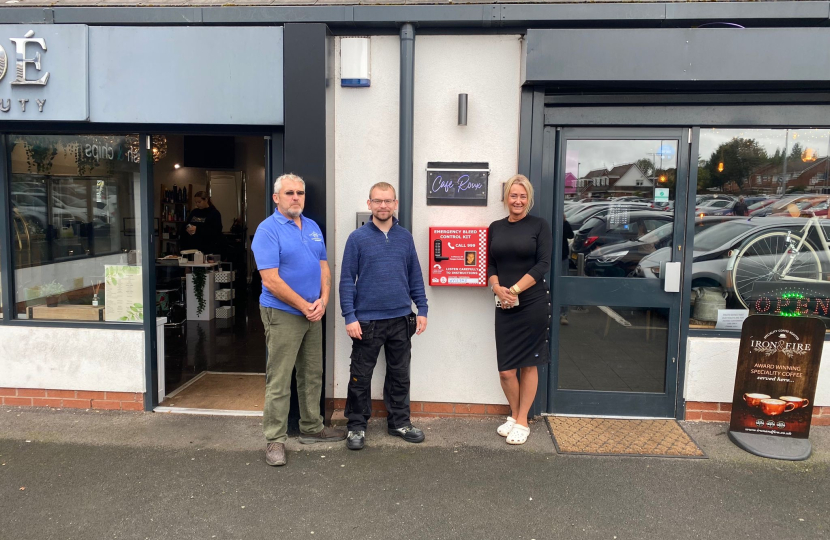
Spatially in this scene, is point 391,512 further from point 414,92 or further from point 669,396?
point 414,92

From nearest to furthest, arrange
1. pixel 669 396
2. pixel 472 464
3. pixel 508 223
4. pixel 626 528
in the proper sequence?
pixel 626 528
pixel 472 464
pixel 508 223
pixel 669 396

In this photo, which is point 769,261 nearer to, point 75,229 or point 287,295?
point 287,295

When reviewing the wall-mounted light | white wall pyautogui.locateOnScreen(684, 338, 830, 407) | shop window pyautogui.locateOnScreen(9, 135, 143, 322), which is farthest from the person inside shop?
white wall pyautogui.locateOnScreen(684, 338, 830, 407)

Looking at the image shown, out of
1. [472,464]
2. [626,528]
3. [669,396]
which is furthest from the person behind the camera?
[669,396]

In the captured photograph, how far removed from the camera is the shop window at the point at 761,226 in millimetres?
4250

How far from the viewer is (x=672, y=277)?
168 inches

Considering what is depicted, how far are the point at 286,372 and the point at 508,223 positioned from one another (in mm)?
1819

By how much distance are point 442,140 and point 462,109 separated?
269 mm

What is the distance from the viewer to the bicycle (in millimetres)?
4348

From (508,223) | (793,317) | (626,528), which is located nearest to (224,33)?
(508,223)

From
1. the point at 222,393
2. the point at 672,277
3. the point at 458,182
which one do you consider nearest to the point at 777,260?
the point at 672,277

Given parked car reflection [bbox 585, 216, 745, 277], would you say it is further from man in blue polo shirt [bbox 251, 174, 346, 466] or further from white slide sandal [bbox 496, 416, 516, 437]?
man in blue polo shirt [bbox 251, 174, 346, 466]

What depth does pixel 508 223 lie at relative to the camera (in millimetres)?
4004

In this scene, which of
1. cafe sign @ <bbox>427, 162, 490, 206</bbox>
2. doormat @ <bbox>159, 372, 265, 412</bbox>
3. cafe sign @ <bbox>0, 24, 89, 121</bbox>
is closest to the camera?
cafe sign @ <bbox>0, 24, 89, 121</bbox>
